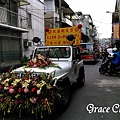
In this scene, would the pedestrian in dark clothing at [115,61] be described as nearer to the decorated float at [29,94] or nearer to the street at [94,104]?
the street at [94,104]

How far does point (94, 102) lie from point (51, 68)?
1.80 meters

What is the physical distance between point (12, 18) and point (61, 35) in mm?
7277

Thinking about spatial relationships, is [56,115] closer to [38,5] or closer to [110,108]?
[110,108]

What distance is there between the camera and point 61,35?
764 cm

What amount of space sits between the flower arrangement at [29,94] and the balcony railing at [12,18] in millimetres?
8901

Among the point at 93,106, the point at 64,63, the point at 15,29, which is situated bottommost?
the point at 93,106

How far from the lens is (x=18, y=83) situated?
3914mm

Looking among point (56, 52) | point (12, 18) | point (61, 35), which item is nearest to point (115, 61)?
point (61, 35)

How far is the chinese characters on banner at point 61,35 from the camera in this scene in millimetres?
A: 7500

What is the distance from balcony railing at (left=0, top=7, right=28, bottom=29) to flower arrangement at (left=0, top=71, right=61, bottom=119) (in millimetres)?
8901

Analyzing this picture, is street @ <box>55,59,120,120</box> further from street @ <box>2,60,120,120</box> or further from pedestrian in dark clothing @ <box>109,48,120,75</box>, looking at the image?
pedestrian in dark clothing @ <box>109,48,120,75</box>

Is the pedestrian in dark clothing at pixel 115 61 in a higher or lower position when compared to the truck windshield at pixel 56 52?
lower

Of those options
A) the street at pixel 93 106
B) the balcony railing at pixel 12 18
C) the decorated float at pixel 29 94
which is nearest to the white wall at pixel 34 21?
the balcony railing at pixel 12 18

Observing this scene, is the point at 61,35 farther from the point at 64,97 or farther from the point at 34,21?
the point at 34,21
